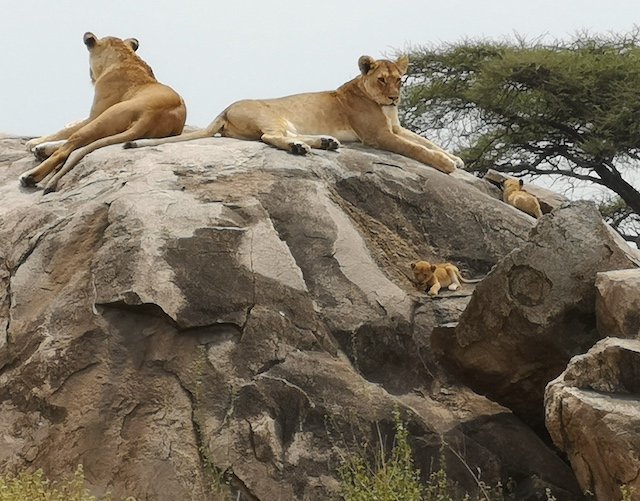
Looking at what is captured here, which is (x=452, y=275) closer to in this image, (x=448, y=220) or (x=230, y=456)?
(x=448, y=220)

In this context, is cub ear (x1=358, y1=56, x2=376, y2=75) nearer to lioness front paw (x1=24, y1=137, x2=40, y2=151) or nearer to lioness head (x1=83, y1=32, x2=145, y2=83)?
lioness head (x1=83, y1=32, x2=145, y2=83)

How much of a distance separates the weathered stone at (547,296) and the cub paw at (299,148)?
255cm

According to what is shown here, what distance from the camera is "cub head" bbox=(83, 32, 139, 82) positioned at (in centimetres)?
1254

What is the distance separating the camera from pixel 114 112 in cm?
1148

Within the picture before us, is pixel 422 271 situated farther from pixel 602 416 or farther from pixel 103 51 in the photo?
pixel 103 51

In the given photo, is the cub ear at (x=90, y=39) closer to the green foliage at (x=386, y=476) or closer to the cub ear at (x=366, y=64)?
the cub ear at (x=366, y=64)

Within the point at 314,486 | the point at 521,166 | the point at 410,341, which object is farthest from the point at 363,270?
the point at 521,166

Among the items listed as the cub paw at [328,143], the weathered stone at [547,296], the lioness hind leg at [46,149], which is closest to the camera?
the weathered stone at [547,296]

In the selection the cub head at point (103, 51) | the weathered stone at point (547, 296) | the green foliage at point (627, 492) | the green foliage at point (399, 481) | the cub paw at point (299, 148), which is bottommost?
the green foliage at point (399, 481)

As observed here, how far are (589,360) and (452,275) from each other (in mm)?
2632

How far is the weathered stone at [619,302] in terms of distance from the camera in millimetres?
7805

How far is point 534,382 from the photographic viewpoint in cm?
879

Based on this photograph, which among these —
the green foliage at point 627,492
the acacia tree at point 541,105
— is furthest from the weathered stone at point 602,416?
the acacia tree at point 541,105

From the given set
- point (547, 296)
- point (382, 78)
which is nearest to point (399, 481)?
point (547, 296)
